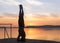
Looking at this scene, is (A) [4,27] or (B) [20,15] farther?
(A) [4,27]

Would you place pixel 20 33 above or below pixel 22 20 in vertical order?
below

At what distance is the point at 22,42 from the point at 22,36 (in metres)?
0.64

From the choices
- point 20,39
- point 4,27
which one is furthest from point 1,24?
point 20,39

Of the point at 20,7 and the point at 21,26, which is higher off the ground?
the point at 20,7

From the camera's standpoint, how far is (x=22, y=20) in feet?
53.8

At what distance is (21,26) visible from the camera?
650 inches

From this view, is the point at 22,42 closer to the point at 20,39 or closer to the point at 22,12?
the point at 20,39

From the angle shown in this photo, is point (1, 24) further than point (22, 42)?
Yes

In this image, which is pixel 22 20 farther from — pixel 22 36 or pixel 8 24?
pixel 8 24

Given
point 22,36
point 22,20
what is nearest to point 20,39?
point 22,36

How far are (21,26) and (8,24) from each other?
9.34 ft

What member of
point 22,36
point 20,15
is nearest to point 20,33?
point 22,36

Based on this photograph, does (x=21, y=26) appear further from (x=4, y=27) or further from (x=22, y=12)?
(x=4, y=27)

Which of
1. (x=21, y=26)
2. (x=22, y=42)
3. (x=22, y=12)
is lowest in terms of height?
(x=22, y=42)
